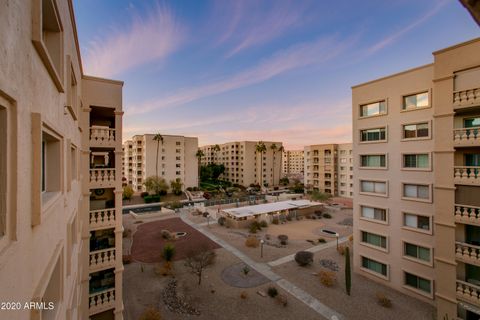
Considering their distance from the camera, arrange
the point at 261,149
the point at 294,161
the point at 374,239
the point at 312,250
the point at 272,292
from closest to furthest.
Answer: the point at 272,292
the point at 374,239
the point at 312,250
the point at 261,149
the point at 294,161

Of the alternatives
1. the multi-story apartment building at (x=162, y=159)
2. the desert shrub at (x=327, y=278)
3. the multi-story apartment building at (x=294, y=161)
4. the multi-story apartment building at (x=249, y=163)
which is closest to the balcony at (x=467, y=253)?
the desert shrub at (x=327, y=278)

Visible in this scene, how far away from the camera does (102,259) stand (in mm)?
11461

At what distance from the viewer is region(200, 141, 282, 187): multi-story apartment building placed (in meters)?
83.8

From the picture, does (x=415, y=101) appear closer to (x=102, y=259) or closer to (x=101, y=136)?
(x=101, y=136)

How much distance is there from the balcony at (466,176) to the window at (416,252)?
6130 mm

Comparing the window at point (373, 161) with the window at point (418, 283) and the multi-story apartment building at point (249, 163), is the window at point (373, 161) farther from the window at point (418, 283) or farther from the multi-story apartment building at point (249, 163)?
the multi-story apartment building at point (249, 163)

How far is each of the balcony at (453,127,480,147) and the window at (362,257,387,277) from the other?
11286 millimetres

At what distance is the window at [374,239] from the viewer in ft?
59.7

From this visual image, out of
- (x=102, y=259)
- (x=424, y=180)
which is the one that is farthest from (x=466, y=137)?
(x=102, y=259)

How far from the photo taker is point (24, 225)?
268cm

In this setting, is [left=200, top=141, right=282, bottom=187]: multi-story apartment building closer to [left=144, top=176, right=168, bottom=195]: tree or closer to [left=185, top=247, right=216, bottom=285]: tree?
[left=144, top=176, right=168, bottom=195]: tree

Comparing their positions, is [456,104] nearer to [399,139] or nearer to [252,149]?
[399,139]

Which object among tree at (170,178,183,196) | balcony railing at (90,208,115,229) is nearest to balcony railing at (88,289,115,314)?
balcony railing at (90,208,115,229)

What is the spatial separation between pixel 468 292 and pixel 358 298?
657 cm
